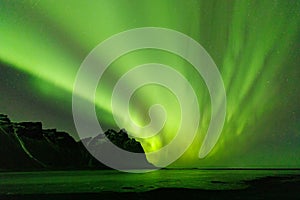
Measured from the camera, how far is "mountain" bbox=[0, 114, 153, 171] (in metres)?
4.39

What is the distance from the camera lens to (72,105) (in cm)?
430

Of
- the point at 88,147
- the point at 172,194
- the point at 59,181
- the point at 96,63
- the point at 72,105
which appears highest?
the point at 96,63

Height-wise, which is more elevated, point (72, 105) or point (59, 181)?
point (72, 105)

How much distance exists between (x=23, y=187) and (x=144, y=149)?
1.36 meters

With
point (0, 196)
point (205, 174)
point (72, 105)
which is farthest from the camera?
point (205, 174)

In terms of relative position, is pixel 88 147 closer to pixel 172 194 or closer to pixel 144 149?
pixel 144 149

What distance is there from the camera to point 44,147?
463cm

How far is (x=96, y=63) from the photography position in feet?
14.0

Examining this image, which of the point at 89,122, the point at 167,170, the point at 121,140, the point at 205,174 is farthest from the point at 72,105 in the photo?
the point at 205,174

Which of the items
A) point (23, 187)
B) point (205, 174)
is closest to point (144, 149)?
point (205, 174)

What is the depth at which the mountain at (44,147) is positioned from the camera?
439 centimetres

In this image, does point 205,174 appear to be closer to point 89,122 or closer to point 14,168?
point 89,122

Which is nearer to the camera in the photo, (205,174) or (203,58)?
(203,58)

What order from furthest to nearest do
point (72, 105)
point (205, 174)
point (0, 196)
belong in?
1. point (205, 174)
2. point (72, 105)
3. point (0, 196)
